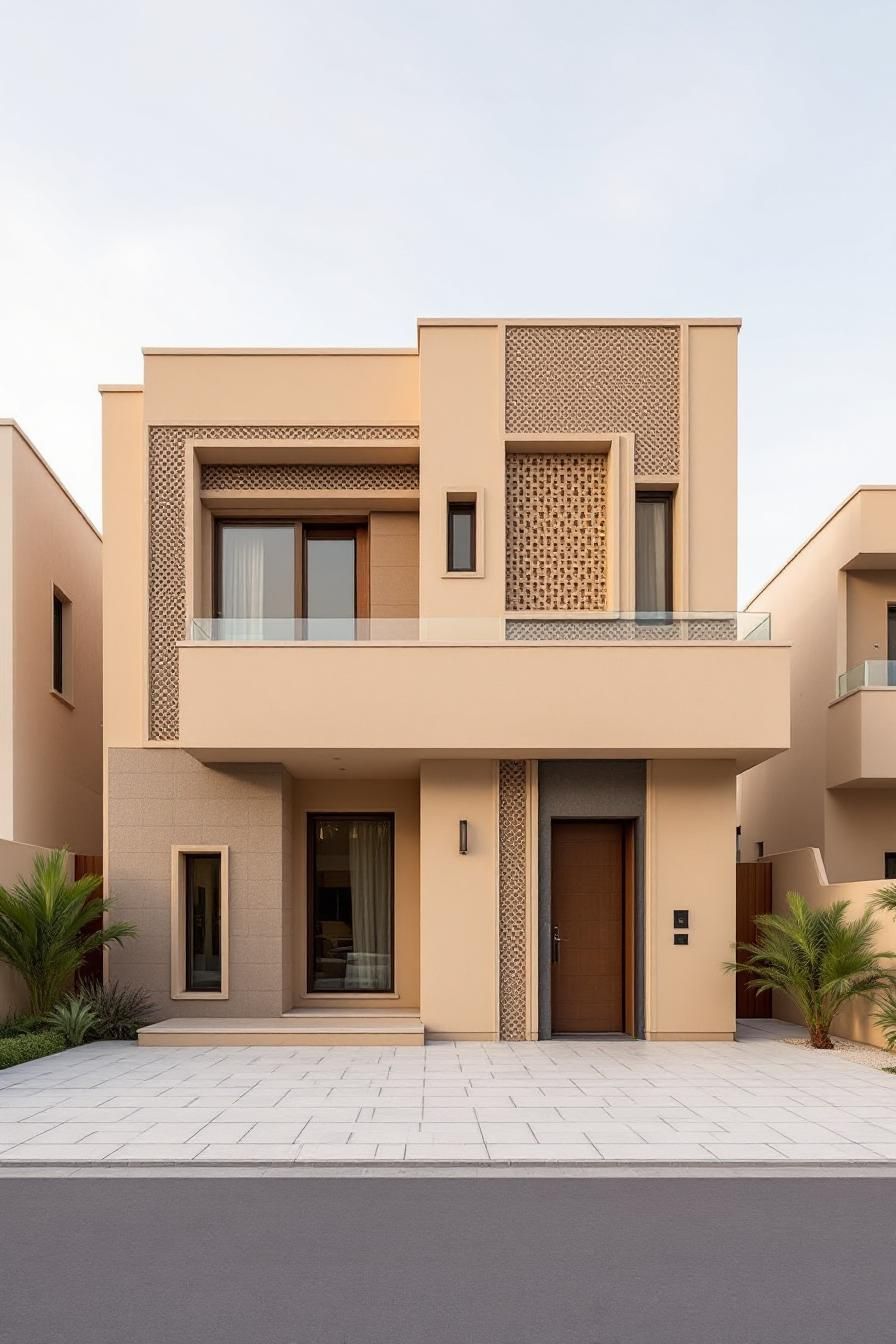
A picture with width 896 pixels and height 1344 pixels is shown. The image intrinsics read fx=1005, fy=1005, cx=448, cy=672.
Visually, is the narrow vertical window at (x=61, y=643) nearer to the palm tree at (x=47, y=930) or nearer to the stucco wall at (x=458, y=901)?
the palm tree at (x=47, y=930)

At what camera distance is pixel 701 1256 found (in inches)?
208

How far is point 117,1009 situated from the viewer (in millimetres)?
12312

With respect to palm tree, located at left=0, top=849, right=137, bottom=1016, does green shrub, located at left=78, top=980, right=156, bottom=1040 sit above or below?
below

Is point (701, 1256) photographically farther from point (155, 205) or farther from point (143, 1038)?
point (155, 205)

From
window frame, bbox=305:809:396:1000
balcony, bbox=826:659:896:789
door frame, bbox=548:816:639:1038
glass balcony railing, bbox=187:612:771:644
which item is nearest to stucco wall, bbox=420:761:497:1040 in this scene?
door frame, bbox=548:816:639:1038

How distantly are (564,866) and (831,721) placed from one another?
623cm

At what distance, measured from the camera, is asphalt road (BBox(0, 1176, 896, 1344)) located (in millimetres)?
4438

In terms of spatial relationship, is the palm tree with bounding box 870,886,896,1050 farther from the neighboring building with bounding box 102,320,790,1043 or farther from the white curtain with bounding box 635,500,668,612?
the white curtain with bounding box 635,500,668,612

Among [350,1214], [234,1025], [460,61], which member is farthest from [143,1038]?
[460,61]

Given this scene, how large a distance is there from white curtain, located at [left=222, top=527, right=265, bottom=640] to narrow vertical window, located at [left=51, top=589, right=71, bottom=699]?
3875 millimetres

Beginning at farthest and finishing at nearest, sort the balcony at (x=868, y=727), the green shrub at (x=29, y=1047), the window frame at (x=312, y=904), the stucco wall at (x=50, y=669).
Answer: the balcony at (x=868, y=727) → the stucco wall at (x=50, y=669) → the window frame at (x=312, y=904) → the green shrub at (x=29, y=1047)

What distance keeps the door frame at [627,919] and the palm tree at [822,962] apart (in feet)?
3.83

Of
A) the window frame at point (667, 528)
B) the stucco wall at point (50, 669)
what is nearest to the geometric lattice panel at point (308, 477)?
the window frame at point (667, 528)

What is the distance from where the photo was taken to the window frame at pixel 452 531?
1257 centimetres
